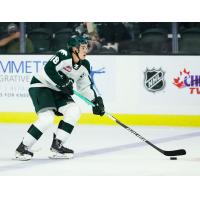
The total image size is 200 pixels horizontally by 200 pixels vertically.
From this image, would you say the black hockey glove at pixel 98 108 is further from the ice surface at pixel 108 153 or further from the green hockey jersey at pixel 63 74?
the ice surface at pixel 108 153

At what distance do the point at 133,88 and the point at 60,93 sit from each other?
2161 mm

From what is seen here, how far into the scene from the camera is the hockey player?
21.1 feet

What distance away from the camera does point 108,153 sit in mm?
7023

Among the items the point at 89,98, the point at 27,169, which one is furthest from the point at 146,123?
the point at 27,169

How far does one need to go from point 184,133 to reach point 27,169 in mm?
2439

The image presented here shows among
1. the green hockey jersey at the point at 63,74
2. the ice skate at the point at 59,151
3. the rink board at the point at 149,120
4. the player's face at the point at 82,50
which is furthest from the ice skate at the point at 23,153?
the rink board at the point at 149,120

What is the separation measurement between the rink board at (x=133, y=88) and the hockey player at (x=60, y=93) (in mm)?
1988

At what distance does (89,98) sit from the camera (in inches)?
263

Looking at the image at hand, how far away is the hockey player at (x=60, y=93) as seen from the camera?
21.1ft

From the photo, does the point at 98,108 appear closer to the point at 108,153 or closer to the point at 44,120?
the point at 44,120

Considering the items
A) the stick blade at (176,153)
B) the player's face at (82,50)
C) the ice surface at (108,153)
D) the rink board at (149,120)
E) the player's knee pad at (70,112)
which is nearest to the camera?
the ice surface at (108,153)

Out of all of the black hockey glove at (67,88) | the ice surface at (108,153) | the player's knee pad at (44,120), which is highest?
the black hockey glove at (67,88)

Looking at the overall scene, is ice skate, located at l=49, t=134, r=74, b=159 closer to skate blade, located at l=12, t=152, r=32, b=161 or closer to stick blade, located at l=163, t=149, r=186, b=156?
skate blade, located at l=12, t=152, r=32, b=161

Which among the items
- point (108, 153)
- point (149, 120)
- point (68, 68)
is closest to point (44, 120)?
point (68, 68)
